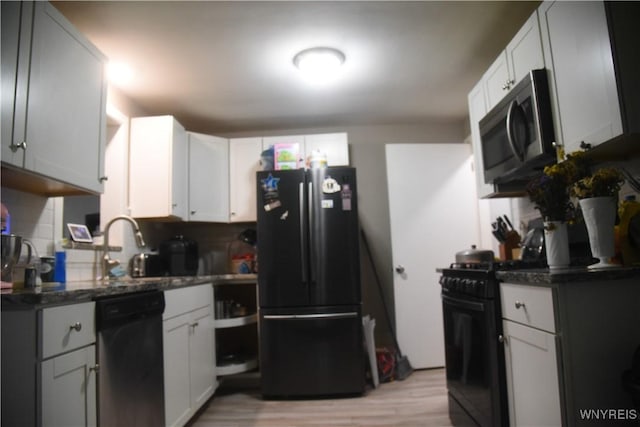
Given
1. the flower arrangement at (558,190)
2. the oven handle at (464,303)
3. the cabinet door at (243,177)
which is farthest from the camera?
the cabinet door at (243,177)

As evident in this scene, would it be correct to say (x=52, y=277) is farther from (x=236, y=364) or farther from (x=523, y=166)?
(x=523, y=166)

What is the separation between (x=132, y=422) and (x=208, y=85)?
220 cm

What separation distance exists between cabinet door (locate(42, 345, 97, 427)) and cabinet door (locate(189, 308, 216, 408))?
3.26 feet

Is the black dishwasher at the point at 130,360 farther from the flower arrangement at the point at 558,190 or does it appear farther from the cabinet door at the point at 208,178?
the flower arrangement at the point at 558,190

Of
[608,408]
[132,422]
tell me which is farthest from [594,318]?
[132,422]

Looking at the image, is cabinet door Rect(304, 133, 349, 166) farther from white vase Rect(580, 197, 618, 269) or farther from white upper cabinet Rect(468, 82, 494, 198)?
white vase Rect(580, 197, 618, 269)

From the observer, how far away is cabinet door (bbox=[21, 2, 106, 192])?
1.62 metres

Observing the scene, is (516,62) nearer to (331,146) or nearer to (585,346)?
(585,346)

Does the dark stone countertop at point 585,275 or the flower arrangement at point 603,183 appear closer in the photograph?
the dark stone countertop at point 585,275

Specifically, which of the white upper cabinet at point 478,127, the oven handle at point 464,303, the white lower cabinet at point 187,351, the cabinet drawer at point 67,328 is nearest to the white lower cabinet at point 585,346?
the oven handle at point 464,303

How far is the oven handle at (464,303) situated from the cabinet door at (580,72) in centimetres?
80

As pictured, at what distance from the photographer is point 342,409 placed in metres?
2.59

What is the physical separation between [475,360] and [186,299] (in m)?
1.63

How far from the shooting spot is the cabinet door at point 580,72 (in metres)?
1.47
